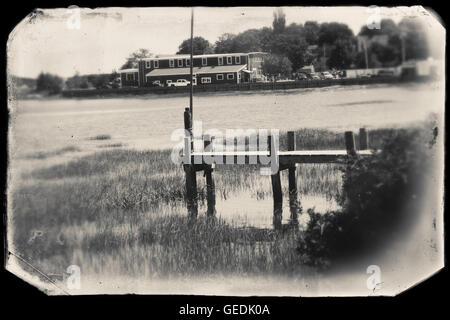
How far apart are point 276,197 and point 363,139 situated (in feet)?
3.51

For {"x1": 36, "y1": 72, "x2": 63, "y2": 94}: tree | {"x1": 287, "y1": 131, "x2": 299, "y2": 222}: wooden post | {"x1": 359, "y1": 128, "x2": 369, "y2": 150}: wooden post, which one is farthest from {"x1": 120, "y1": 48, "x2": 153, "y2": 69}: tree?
{"x1": 359, "y1": 128, "x2": 369, "y2": 150}: wooden post

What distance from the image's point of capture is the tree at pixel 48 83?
7609mm

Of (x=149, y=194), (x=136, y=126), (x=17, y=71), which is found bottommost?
(x=149, y=194)

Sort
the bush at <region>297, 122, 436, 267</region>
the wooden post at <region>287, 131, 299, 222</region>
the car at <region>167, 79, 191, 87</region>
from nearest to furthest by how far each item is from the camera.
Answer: the bush at <region>297, 122, 436, 267</region> → the wooden post at <region>287, 131, 299, 222</region> → the car at <region>167, 79, 191, 87</region>

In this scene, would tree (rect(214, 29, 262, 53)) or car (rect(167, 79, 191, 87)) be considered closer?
tree (rect(214, 29, 262, 53))

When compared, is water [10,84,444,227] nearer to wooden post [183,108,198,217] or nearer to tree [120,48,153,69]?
wooden post [183,108,198,217]

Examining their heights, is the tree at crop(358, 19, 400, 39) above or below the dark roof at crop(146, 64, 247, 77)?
above

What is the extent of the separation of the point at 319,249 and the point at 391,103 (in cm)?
157

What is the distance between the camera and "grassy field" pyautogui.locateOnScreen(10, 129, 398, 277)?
7535 millimetres

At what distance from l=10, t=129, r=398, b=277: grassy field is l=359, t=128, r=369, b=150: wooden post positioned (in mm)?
253

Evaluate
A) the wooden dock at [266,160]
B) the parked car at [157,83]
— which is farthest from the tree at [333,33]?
the parked car at [157,83]

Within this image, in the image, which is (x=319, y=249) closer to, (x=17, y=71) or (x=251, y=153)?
(x=251, y=153)

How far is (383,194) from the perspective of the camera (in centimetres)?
713

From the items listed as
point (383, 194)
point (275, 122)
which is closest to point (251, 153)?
point (275, 122)
